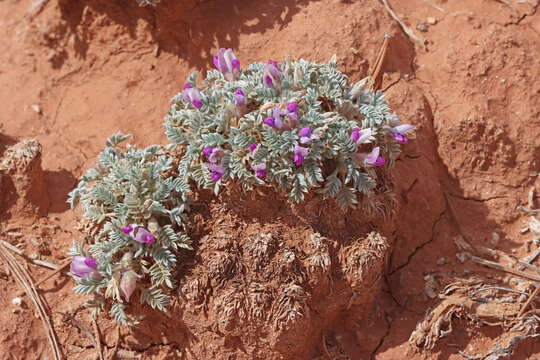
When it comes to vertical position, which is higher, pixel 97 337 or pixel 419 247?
pixel 97 337

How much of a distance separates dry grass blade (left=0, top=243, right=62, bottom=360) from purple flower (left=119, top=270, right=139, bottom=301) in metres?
0.74

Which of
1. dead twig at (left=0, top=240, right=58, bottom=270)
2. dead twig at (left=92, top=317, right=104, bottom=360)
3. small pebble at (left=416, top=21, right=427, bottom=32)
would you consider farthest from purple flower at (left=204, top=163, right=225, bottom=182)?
small pebble at (left=416, top=21, right=427, bottom=32)

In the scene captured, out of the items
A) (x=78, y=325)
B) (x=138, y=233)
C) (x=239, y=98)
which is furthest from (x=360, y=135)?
(x=78, y=325)

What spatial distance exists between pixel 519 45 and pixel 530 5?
56 centimetres

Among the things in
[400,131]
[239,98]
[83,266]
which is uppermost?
[239,98]

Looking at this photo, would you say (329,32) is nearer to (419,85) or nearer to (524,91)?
(419,85)

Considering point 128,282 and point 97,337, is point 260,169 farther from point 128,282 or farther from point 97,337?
point 97,337

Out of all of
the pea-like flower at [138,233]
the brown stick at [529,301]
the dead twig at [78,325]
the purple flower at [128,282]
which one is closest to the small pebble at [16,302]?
the dead twig at [78,325]

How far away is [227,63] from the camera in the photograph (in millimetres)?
3578

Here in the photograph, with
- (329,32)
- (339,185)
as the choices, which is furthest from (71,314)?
(329,32)

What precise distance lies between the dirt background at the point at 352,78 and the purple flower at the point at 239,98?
0.69 m

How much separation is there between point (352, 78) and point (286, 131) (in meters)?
1.29

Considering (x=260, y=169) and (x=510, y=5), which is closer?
(x=260, y=169)

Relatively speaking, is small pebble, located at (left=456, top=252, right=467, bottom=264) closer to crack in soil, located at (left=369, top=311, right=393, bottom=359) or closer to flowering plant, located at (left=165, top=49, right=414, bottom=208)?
crack in soil, located at (left=369, top=311, right=393, bottom=359)
